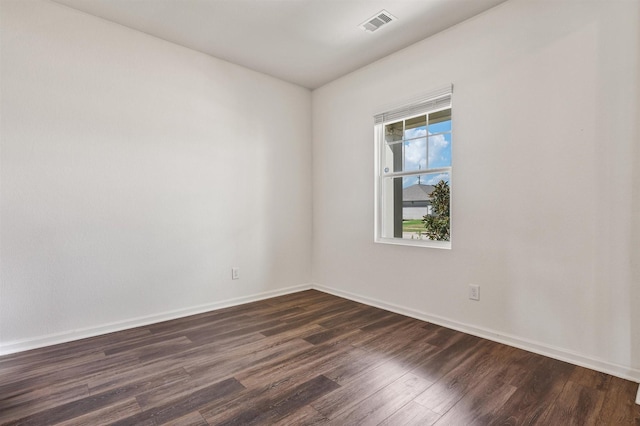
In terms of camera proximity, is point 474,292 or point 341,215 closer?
point 474,292

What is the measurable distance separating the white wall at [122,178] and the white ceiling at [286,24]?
0.23 m

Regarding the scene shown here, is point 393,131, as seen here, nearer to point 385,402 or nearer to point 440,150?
point 440,150

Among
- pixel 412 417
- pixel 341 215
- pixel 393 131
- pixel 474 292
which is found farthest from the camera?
pixel 341 215

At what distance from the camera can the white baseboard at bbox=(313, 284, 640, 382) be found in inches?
77.4

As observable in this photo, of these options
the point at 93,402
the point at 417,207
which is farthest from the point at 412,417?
the point at 417,207

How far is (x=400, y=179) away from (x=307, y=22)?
1.73 metres

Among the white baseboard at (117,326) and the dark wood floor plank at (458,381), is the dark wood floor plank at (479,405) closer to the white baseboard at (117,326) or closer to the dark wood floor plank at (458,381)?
the dark wood floor plank at (458,381)

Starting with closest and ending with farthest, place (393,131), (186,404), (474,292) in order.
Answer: (186,404), (474,292), (393,131)

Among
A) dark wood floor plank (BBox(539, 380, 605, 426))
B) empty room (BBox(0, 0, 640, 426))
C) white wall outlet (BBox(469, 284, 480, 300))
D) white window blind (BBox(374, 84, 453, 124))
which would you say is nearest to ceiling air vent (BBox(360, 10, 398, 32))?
empty room (BBox(0, 0, 640, 426))

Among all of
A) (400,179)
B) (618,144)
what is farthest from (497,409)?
(400,179)

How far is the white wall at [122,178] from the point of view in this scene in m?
2.38

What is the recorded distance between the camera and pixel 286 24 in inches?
108

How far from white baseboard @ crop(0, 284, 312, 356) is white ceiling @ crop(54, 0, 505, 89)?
260 centimetres

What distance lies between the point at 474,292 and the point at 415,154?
4.62ft
